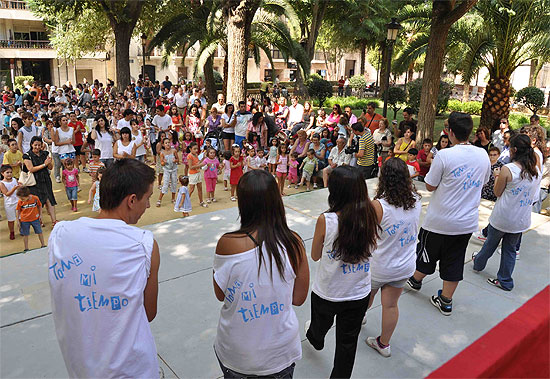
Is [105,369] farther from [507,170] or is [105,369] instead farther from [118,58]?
[118,58]

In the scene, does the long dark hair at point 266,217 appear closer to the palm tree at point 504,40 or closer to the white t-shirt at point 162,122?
the white t-shirt at point 162,122

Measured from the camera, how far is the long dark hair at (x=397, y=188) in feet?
9.75

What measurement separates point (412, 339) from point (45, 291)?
10.9ft

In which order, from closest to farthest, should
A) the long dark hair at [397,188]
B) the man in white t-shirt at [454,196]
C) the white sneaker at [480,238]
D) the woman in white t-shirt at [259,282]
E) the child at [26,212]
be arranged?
1. the woman in white t-shirt at [259,282]
2. the long dark hair at [397,188]
3. the man in white t-shirt at [454,196]
4. the white sneaker at [480,238]
5. the child at [26,212]

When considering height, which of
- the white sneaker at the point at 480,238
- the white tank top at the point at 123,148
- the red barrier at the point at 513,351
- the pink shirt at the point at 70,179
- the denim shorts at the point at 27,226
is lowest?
the denim shorts at the point at 27,226

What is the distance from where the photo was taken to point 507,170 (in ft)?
14.0

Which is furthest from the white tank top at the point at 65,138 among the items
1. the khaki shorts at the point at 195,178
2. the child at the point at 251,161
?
the child at the point at 251,161

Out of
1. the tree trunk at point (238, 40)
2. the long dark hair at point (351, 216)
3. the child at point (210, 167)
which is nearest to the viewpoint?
the long dark hair at point (351, 216)

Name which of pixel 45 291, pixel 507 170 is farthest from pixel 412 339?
pixel 45 291

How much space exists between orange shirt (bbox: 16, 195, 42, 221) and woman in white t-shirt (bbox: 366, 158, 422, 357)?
5784 mm

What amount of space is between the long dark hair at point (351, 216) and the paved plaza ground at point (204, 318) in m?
1.09

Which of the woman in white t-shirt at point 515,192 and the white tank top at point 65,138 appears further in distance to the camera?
the white tank top at point 65,138

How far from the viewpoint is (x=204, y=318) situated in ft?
12.8

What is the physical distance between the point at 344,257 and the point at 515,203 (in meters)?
2.43
